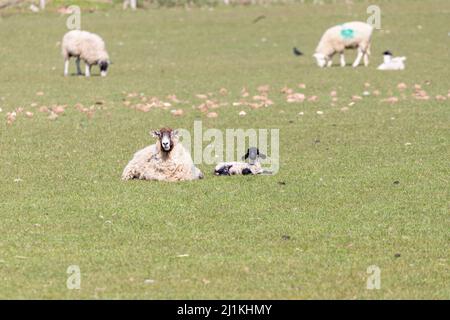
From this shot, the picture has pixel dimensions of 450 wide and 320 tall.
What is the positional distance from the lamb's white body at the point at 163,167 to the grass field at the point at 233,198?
29 centimetres

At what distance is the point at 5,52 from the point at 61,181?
71.7ft

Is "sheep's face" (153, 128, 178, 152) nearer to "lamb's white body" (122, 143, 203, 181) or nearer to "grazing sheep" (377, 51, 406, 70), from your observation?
"lamb's white body" (122, 143, 203, 181)

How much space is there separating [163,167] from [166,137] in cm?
46

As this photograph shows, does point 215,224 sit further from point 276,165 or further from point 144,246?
point 276,165

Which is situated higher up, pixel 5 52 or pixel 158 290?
pixel 158 290

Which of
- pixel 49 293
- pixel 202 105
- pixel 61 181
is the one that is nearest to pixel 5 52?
pixel 202 105

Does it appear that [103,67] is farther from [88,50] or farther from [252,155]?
[252,155]

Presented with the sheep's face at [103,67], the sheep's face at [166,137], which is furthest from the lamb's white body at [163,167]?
the sheep's face at [103,67]

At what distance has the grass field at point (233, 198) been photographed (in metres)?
10.1

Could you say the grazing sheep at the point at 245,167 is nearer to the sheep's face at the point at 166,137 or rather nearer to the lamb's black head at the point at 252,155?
the lamb's black head at the point at 252,155

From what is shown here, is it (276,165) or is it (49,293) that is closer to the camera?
(49,293)

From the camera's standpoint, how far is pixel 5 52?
35.9 m

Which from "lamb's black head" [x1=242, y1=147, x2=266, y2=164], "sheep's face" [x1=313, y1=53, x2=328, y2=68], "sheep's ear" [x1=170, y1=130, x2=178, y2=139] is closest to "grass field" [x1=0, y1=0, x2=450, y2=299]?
"lamb's black head" [x1=242, y1=147, x2=266, y2=164]
